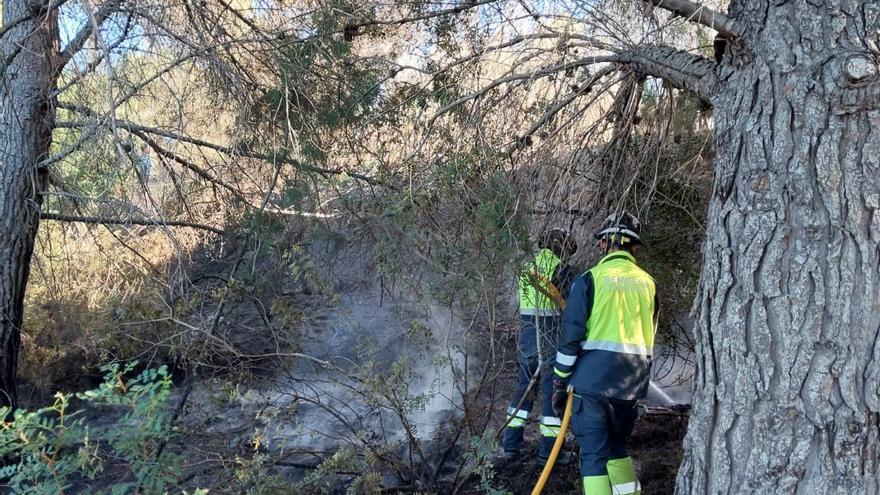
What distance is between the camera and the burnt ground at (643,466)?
4895mm

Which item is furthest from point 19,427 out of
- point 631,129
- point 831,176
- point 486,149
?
point 631,129

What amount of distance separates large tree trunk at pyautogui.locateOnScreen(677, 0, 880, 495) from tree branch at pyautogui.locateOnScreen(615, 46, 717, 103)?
12.1 inches

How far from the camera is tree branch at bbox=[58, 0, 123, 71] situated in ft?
14.5

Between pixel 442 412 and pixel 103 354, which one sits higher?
pixel 103 354

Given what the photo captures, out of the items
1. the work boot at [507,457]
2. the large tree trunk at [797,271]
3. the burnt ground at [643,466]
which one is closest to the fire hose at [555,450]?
the burnt ground at [643,466]

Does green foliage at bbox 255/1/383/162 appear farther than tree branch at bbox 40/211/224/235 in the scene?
No

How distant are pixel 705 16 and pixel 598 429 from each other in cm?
229

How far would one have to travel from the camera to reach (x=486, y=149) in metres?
3.97

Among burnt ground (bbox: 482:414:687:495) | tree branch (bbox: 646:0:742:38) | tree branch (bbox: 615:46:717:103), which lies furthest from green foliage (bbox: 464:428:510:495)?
tree branch (bbox: 646:0:742:38)

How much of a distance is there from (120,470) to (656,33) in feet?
15.7

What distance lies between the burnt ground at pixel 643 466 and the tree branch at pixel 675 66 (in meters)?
2.72

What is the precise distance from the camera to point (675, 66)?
139 inches

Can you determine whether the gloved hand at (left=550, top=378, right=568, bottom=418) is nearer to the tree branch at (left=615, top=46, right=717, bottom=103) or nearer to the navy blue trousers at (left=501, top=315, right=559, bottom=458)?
the navy blue trousers at (left=501, top=315, right=559, bottom=458)

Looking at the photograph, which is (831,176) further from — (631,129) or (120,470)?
(120,470)
